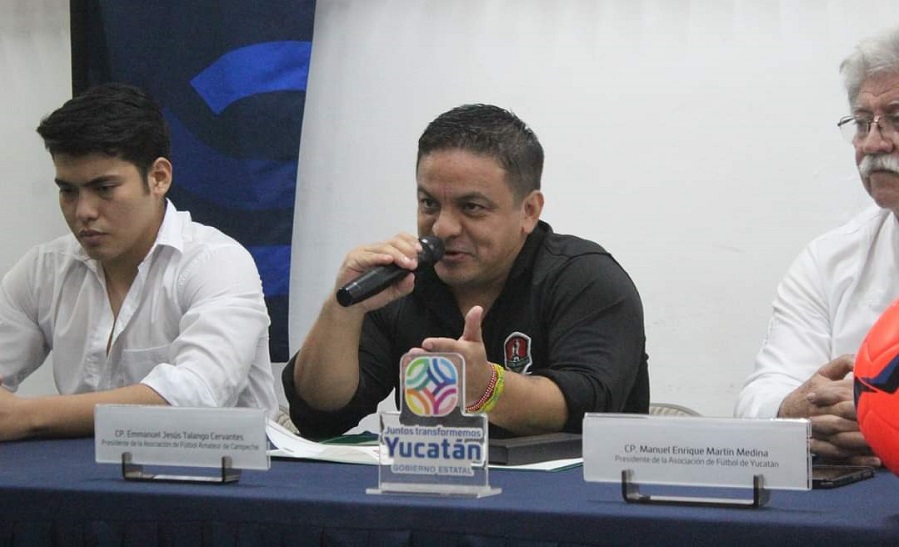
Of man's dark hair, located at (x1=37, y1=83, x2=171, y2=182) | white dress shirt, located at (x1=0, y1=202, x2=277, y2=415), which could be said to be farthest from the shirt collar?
man's dark hair, located at (x1=37, y1=83, x2=171, y2=182)

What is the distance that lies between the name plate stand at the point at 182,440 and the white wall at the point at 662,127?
5.93 ft

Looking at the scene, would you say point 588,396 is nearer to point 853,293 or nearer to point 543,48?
point 853,293

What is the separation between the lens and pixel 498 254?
216 centimetres

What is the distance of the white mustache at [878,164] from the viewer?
6.32ft

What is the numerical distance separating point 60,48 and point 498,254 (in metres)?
2.05

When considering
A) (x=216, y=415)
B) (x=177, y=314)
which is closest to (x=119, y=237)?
(x=177, y=314)

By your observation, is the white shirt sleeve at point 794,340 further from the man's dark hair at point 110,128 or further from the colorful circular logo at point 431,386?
the man's dark hair at point 110,128

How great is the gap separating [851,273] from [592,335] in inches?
18.8

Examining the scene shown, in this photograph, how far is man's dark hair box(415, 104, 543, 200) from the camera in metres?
2.15

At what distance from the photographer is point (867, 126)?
1977 mm

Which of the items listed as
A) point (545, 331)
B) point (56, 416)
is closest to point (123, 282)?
point (56, 416)

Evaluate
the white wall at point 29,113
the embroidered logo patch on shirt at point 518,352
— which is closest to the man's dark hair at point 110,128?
the embroidered logo patch on shirt at point 518,352

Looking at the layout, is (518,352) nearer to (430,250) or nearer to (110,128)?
(430,250)

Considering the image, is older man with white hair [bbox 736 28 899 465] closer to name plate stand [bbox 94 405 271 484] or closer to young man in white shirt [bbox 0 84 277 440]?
name plate stand [bbox 94 405 271 484]
